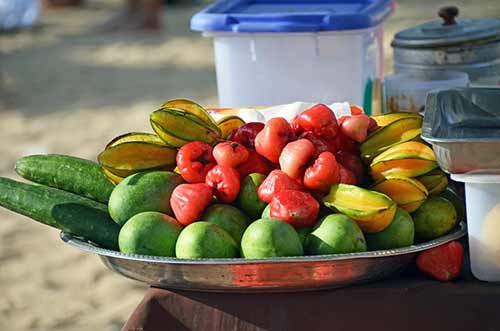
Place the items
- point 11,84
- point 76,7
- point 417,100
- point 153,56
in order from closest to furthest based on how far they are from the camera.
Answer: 1. point 417,100
2. point 11,84
3. point 153,56
4. point 76,7

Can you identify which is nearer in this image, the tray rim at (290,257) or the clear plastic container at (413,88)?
the tray rim at (290,257)

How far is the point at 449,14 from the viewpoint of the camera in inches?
99.4

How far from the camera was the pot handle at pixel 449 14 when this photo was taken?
2.52m

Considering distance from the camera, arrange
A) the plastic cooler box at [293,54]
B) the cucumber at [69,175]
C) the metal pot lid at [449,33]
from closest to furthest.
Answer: the cucumber at [69,175] → the metal pot lid at [449,33] → the plastic cooler box at [293,54]

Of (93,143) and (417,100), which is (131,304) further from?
(93,143)

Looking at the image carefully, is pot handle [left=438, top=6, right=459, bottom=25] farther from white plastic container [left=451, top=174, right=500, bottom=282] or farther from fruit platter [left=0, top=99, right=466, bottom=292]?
white plastic container [left=451, top=174, right=500, bottom=282]

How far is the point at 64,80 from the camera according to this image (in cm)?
740

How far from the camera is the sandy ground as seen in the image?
3498 mm

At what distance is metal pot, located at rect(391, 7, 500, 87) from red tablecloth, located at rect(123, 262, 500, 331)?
3.63 feet

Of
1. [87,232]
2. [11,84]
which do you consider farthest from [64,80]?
[87,232]

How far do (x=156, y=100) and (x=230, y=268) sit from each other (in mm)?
5198

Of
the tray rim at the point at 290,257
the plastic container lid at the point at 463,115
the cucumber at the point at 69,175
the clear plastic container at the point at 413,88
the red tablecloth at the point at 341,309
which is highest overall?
the plastic container lid at the point at 463,115

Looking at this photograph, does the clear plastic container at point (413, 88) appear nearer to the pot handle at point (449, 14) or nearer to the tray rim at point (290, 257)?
the pot handle at point (449, 14)

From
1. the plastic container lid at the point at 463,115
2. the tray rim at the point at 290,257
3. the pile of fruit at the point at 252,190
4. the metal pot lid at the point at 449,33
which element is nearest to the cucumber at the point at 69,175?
the pile of fruit at the point at 252,190
